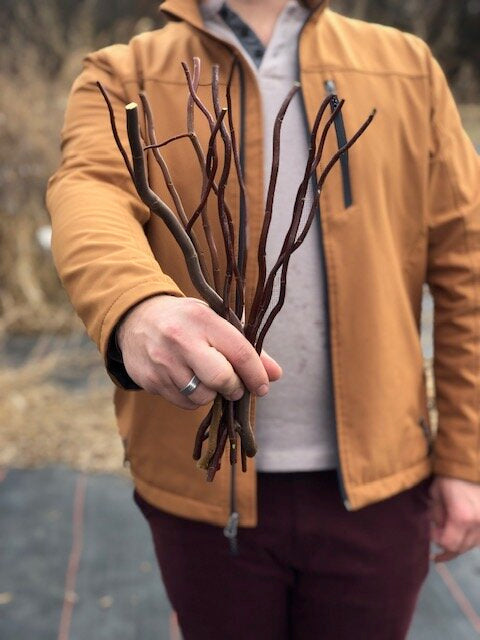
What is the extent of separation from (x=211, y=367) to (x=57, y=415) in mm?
3262

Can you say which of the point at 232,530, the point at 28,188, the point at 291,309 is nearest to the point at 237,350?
the point at 291,309

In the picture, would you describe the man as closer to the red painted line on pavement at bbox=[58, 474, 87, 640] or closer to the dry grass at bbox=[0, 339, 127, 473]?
the red painted line on pavement at bbox=[58, 474, 87, 640]

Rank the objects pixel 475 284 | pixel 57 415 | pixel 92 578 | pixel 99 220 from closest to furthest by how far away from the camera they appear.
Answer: pixel 99 220
pixel 475 284
pixel 92 578
pixel 57 415

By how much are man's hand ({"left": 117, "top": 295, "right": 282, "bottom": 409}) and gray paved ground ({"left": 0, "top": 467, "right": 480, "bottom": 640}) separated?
5.65ft

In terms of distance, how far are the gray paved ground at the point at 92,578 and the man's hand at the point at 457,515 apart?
1.06m

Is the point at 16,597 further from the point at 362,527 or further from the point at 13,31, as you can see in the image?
the point at 13,31

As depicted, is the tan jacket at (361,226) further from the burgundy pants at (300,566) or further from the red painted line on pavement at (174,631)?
the red painted line on pavement at (174,631)

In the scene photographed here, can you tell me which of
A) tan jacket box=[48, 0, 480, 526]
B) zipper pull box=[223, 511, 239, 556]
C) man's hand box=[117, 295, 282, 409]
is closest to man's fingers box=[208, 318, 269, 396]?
man's hand box=[117, 295, 282, 409]

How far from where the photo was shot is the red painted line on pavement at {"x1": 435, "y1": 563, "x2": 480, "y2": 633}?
2209 mm

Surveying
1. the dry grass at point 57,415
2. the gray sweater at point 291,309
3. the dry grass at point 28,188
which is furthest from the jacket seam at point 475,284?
the dry grass at point 28,188

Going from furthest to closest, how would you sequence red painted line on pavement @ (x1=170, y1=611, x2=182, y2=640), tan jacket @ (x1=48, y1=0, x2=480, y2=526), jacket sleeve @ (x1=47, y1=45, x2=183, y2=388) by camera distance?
red painted line on pavement @ (x1=170, y1=611, x2=182, y2=640) < tan jacket @ (x1=48, y1=0, x2=480, y2=526) < jacket sleeve @ (x1=47, y1=45, x2=183, y2=388)

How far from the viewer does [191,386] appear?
73 cm

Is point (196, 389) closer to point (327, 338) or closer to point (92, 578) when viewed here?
point (327, 338)

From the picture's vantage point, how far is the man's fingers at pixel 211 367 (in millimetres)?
705
